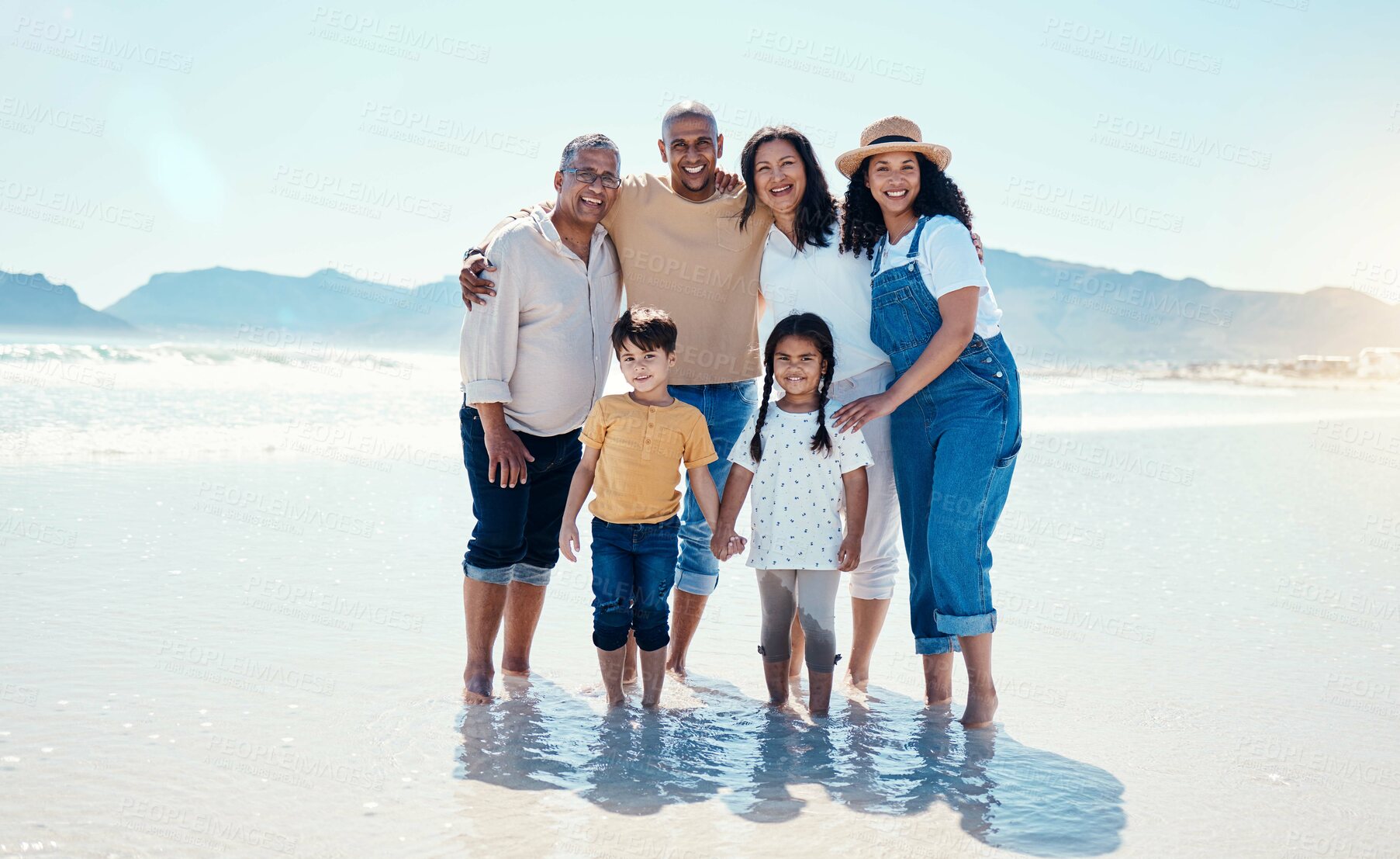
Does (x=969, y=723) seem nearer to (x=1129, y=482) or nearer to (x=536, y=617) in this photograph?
(x=536, y=617)

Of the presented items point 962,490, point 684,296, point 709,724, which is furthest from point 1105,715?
point 684,296

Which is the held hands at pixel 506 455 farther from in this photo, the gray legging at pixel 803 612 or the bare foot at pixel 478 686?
the gray legging at pixel 803 612

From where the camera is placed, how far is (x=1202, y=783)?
2.90 meters

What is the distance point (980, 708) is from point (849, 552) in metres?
0.67

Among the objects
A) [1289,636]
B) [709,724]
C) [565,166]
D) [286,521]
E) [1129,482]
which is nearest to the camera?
[709,724]

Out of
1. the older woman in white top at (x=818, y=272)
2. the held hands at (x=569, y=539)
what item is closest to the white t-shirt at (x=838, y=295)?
the older woman in white top at (x=818, y=272)

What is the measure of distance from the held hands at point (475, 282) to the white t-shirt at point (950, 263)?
1.38m

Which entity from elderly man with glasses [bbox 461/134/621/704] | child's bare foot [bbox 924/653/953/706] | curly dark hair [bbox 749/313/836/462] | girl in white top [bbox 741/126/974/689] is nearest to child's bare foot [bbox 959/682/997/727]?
child's bare foot [bbox 924/653/953/706]

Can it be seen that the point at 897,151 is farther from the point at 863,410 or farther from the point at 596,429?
the point at 596,429

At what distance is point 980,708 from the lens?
3.38 metres

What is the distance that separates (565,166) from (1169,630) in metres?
3.26

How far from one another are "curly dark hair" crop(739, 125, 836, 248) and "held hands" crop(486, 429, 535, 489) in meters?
1.25

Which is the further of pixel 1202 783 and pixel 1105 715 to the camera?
pixel 1105 715

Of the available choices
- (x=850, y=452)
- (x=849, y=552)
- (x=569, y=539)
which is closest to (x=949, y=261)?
(x=850, y=452)
